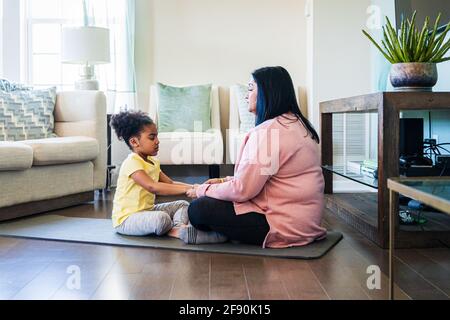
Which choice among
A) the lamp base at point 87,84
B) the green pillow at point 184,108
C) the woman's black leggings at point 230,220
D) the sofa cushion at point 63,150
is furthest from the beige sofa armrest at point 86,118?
the woman's black leggings at point 230,220

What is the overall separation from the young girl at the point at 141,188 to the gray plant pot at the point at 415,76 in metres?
1.07

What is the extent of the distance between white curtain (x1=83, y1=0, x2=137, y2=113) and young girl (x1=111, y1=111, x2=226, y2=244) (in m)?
2.10

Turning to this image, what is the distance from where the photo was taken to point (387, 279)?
1757mm

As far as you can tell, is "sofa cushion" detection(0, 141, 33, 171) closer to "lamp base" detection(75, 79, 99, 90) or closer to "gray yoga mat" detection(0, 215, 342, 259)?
"gray yoga mat" detection(0, 215, 342, 259)

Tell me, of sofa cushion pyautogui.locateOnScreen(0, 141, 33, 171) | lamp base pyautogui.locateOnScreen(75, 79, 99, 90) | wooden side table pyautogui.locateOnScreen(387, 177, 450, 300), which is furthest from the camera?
lamp base pyautogui.locateOnScreen(75, 79, 99, 90)

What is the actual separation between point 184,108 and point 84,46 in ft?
3.01

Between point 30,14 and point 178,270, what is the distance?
3.63m

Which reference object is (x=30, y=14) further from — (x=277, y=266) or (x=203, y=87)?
(x=277, y=266)

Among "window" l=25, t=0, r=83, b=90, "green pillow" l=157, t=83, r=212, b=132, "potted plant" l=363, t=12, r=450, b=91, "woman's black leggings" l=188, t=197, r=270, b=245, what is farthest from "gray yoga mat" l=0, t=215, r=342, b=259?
"window" l=25, t=0, r=83, b=90

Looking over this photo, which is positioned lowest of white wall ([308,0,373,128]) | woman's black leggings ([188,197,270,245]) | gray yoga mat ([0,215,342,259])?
gray yoga mat ([0,215,342,259])

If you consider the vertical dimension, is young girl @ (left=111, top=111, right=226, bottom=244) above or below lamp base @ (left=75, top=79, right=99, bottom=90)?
below

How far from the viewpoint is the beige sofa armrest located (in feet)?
11.6

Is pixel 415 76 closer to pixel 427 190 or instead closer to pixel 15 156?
pixel 427 190
